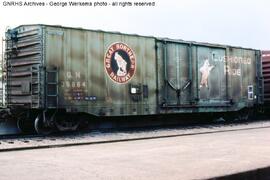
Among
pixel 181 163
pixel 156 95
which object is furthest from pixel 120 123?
pixel 181 163

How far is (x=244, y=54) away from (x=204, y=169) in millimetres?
15087

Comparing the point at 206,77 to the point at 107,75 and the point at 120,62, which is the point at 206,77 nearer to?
the point at 120,62

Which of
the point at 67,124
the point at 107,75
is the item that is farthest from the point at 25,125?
the point at 107,75

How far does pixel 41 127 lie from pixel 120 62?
341 cm

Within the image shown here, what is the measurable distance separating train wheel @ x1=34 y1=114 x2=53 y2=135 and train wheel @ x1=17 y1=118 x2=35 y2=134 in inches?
27.1

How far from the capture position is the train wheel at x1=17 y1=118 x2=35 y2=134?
555 inches

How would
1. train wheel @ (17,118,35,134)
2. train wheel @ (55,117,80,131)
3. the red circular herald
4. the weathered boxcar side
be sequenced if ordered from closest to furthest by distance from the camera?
train wheel @ (55,117,80,131)
train wheel @ (17,118,35,134)
the red circular herald
the weathered boxcar side

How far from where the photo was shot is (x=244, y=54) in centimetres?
2036

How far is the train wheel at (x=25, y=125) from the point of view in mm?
14095

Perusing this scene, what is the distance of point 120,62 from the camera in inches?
599

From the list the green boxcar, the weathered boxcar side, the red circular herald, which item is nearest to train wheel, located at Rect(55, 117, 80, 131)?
the green boxcar

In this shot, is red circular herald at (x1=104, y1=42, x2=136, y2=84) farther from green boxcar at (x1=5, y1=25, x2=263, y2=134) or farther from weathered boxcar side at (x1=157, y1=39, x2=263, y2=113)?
weathered boxcar side at (x1=157, y1=39, x2=263, y2=113)

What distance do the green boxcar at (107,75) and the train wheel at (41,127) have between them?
A: 3cm

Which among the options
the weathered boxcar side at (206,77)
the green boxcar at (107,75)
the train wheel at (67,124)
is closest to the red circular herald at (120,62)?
the green boxcar at (107,75)
